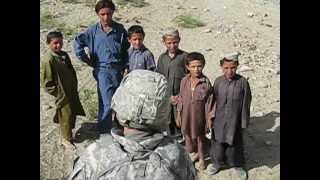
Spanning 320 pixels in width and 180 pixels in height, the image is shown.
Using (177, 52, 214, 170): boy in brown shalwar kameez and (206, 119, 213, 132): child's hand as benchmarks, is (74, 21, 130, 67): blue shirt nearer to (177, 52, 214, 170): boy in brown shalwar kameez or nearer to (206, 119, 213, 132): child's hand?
(177, 52, 214, 170): boy in brown shalwar kameez

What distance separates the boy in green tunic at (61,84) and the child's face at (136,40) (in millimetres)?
423

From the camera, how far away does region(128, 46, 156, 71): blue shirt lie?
4.30 meters

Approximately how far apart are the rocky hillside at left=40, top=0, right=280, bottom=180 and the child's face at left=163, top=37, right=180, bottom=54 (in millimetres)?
58

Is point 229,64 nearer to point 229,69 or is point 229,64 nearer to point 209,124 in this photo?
point 229,69

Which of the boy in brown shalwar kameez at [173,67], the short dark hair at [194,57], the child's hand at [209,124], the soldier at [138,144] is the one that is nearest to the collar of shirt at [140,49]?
the boy in brown shalwar kameez at [173,67]

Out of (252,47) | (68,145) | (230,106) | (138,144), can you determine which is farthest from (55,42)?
(138,144)

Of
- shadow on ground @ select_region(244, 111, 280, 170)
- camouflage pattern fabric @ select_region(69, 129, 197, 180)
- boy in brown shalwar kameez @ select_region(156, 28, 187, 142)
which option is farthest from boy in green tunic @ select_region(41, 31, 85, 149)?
camouflage pattern fabric @ select_region(69, 129, 197, 180)

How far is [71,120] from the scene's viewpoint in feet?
14.5

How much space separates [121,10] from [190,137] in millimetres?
1045

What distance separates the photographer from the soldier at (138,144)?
Answer: 5.56 feet

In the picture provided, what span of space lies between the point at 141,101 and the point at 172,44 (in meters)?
2.70

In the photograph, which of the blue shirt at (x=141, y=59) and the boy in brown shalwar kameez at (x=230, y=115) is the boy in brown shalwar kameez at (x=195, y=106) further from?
the blue shirt at (x=141, y=59)
